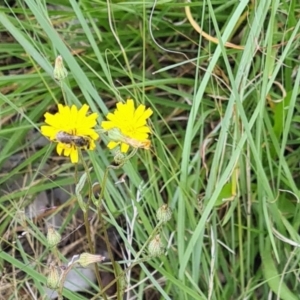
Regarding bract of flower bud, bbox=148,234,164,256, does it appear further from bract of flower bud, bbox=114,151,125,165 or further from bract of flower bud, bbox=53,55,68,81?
bract of flower bud, bbox=53,55,68,81

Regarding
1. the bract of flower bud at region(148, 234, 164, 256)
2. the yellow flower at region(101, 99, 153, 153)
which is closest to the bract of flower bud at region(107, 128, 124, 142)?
the yellow flower at region(101, 99, 153, 153)

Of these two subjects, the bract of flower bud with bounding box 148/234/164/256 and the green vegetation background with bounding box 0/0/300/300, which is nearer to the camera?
the bract of flower bud with bounding box 148/234/164/256

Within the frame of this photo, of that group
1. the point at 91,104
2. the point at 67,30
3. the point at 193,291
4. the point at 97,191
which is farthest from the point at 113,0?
the point at 193,291

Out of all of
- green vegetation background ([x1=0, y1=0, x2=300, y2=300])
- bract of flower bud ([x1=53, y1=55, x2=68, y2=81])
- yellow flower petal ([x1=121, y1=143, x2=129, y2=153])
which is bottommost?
green vegetation background ([x1=0, y1=0, x2=300, y2=300])

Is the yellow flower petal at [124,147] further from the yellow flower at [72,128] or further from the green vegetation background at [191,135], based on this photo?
the green vegetation background at [191,135]

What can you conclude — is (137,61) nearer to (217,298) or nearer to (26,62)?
(26,62)

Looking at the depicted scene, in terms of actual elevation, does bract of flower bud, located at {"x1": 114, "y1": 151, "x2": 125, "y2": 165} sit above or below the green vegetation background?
above

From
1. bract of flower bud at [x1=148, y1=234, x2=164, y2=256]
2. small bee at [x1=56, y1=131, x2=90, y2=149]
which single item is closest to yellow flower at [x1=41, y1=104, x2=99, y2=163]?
small bee at [x1=56, y1=131, x2=90, y2=149]

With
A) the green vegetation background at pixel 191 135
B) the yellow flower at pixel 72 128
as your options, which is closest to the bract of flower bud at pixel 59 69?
the yellow flower at pixel 72 128

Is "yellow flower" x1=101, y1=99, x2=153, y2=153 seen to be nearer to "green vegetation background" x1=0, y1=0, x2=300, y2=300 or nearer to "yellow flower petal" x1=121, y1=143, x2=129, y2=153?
"yellow flower petal" x1=121, y1=143, x2=129, y2=153
